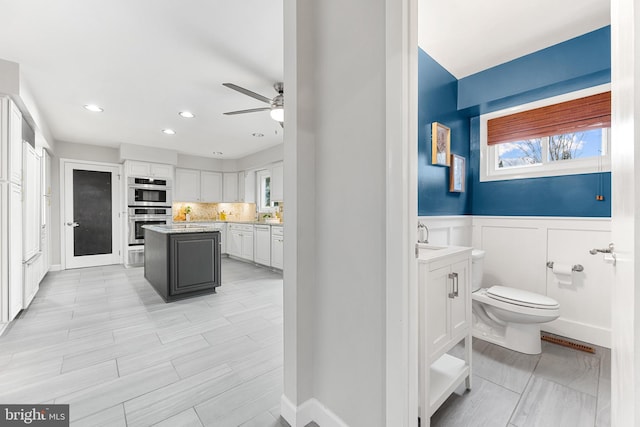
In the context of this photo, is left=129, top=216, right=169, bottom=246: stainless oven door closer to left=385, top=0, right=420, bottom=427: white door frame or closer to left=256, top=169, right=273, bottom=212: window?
left=256, top=169, right=273, bottom=212: window

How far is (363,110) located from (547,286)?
2760 millimetres

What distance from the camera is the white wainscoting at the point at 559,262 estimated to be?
2344 mm

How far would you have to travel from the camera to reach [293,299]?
1.41 metres

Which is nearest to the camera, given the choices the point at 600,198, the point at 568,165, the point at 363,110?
the point at 363,110

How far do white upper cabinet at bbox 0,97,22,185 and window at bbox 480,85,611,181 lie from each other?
4952 millimetres

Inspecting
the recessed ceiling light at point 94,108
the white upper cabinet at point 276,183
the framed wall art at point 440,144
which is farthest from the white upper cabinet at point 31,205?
the framed wall art at point 440,144

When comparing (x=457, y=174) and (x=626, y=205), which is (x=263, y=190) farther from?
(x=626, y=205)

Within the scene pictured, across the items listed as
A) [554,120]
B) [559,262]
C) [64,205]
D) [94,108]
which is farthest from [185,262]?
[554,120]

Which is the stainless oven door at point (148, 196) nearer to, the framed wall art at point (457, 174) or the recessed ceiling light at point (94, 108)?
the recessed ceiling light at point (94, 108)

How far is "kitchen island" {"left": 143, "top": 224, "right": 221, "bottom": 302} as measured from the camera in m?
3.41

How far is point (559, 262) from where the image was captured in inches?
101

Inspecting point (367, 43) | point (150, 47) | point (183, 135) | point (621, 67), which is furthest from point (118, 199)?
point (621, 67)

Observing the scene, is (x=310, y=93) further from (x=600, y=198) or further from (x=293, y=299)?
(x=600, y=198)

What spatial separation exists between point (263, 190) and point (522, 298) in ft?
19.4
